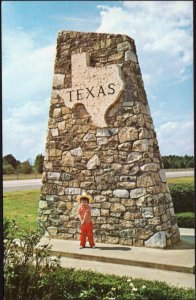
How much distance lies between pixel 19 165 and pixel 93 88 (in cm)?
2185

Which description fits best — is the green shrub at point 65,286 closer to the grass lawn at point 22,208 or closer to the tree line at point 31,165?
the grass lawn at point 22,208

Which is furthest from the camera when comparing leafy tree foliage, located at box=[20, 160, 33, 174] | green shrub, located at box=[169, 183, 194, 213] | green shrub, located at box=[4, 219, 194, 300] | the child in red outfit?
leafy tree foliage, located at box=[20, 160, 33, 174]

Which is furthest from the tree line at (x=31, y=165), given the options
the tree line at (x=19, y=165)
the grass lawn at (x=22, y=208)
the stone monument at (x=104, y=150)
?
the stone monument at (x=104, y=150)

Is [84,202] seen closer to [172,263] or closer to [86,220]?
[86,220]

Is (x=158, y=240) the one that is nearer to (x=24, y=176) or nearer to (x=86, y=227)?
(x=86, y=227)

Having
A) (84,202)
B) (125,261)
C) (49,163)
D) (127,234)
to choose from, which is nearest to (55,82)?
(49,163)

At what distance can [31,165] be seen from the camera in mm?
30109

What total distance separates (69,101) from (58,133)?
74 cm

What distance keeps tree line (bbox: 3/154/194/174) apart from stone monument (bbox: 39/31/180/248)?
12.3m

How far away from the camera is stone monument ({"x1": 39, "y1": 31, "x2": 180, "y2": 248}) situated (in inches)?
267

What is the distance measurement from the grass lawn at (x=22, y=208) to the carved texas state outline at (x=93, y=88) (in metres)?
3.60

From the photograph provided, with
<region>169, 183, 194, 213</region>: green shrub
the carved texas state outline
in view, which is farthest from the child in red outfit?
<region>169, 183, 194, 213</region>: green shrub

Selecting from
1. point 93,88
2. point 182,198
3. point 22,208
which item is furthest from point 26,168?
point 93,88

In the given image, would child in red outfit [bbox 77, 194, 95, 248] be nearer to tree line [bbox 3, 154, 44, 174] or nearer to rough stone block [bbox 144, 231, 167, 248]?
rough stone block [bbox 144, 231, 167, 248]
